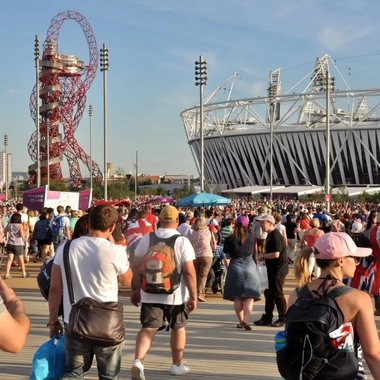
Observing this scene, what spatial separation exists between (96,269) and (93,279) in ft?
0.23

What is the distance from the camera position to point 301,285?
159 inches

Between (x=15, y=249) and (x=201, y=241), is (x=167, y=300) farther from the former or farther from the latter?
(x=15, y=249)

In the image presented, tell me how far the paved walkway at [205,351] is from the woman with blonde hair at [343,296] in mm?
3479

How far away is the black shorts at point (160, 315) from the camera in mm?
6793

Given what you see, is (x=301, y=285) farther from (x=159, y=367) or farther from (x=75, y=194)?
(x=75, y=194)

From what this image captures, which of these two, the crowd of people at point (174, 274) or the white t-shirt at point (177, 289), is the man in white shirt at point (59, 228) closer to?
the crowd of people at point (174, 274)

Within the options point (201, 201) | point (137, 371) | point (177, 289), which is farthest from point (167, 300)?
point (201, 201)

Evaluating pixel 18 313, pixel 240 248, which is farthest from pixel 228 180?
pixel 18 313

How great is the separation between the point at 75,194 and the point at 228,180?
265 ft

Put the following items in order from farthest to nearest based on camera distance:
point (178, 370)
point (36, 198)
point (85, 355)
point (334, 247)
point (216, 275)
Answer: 1. point (36, 198)
2. point (216, 275)
3. point (178, 370)
4. point (85, 355)
5. point (334, 247)

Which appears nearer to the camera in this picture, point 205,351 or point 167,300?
point 167,300

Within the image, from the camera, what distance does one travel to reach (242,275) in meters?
9.99

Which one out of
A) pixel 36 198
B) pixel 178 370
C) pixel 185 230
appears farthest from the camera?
pixel 36 198

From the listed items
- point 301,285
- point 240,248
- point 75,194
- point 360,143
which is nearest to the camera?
point 301,285
